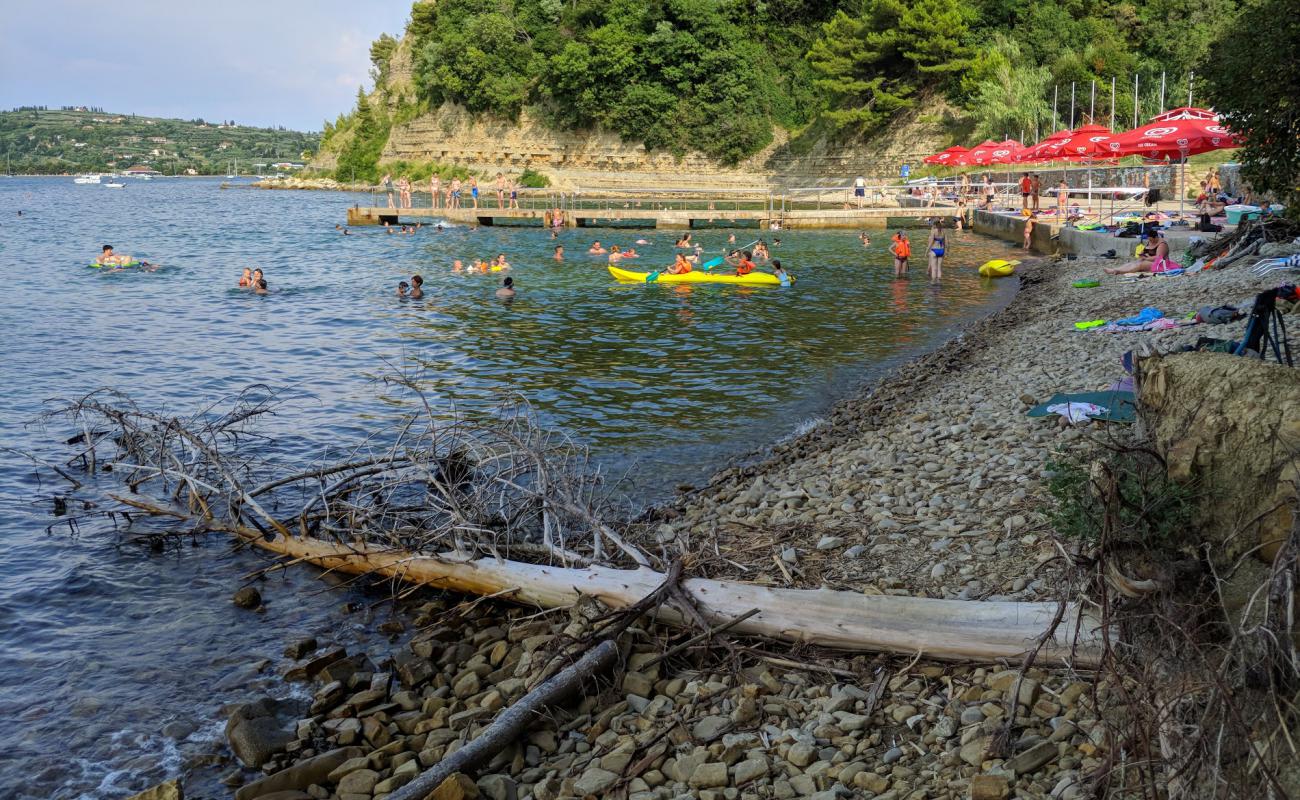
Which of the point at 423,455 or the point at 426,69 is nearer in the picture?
the point at 423,455

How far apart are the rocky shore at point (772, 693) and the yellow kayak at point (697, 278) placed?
603 inches

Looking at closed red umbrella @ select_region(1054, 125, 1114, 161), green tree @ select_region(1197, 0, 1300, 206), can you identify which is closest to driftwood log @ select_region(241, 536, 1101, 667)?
green tree @ select_region(1197, 0, 1300, 206)

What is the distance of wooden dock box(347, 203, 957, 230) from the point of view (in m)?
39.1

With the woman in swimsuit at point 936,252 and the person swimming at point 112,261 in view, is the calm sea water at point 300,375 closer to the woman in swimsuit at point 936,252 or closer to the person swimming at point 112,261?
the person swimming at point 112,261

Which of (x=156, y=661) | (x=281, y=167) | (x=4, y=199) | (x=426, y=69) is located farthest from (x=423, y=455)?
(x=281, y=167)

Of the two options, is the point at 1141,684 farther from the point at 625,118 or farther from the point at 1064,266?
the point at 625,118

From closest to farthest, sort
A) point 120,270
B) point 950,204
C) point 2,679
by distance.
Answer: point 2,679, point 120,270, point 950,204

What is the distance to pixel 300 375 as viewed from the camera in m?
14.9

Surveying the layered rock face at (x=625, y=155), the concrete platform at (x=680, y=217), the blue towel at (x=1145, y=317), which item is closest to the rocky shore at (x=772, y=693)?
the blue towel at (x=1145, y=317)

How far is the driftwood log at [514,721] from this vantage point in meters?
4.25

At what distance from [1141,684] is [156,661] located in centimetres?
556

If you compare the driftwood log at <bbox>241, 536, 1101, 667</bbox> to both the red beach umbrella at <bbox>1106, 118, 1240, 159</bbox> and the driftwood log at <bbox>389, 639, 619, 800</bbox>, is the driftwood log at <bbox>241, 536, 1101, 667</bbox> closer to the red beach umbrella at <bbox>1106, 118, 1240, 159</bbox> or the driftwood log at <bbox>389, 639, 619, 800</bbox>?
the driftwood log at <bbox>389, 639, 619, 800</bbox>

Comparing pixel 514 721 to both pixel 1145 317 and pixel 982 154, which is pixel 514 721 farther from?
pixel 982 154

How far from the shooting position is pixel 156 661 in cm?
619
